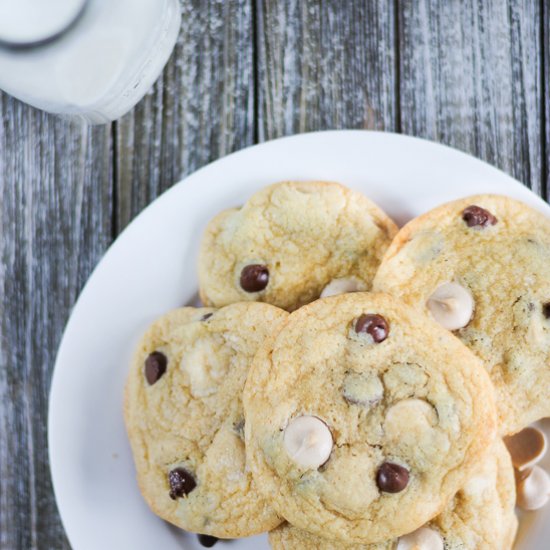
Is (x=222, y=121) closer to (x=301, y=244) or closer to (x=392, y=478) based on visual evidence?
(x=301, y=244)

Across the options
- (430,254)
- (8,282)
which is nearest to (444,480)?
(430,254)

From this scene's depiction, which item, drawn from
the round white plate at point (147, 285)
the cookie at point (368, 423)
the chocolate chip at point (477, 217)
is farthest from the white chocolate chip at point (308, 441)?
the chocolate chip at point (477, 217)

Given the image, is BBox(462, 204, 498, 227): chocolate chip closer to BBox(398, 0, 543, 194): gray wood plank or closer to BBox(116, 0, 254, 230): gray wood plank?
BBox(398, 0, 543, 194): gray wood plank

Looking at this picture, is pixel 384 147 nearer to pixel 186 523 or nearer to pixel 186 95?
pixel 186 95

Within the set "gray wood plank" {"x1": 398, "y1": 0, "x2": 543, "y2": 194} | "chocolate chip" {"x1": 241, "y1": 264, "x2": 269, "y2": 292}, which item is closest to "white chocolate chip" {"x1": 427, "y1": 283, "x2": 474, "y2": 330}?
"chocolate chip" {"x1": 241, "y1": 264, "x2": 269, "y2": 292}

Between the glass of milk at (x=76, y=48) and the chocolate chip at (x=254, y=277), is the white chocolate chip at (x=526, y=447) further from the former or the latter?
the glass of milk at (x=76, y=48)
